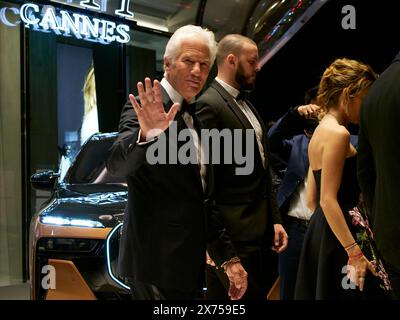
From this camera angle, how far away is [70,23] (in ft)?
18.9

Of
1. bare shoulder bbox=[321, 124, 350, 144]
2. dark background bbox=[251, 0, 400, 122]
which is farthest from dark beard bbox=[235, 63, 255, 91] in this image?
dark background bbox=[251, 0, 400, 122]

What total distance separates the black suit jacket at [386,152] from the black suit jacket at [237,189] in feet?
2.17

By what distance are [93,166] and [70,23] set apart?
2.73 m

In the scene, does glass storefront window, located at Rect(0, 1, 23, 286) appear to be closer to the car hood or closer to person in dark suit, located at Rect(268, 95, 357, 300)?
the car hood

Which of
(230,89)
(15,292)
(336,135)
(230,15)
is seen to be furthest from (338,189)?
(230,15)

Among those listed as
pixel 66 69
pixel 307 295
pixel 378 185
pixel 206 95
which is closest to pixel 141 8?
pixel 66 69

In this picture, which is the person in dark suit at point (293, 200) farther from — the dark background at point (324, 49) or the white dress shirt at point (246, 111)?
the dark background at point (324, 49)

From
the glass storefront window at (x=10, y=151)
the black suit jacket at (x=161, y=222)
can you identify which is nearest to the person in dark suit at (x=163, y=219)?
the black suit jacket at (x=161, y=222)

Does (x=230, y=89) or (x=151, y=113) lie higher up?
(x=230, y=89)

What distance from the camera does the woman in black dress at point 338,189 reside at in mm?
1960

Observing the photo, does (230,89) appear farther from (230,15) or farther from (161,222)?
(230,15)

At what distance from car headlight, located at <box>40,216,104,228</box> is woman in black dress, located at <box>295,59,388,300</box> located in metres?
1.26

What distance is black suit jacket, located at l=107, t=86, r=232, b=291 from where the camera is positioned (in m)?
1.58
